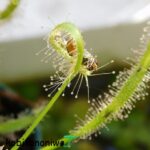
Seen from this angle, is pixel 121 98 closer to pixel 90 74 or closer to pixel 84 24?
pixel 90 74

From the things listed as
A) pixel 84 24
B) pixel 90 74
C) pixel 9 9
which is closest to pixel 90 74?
pixel 90 74

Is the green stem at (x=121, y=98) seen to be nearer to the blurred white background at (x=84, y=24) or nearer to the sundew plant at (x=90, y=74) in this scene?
the sundew plant at (x=90, y=74)

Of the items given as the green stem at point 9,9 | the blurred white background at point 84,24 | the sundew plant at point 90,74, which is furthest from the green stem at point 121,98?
the blurred white background at point 84,24

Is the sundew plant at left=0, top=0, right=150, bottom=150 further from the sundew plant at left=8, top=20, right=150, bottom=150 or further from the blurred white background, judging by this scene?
the blurred white background

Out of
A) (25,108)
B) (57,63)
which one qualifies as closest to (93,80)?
(25,108)

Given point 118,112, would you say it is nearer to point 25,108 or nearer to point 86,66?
point 86,66
